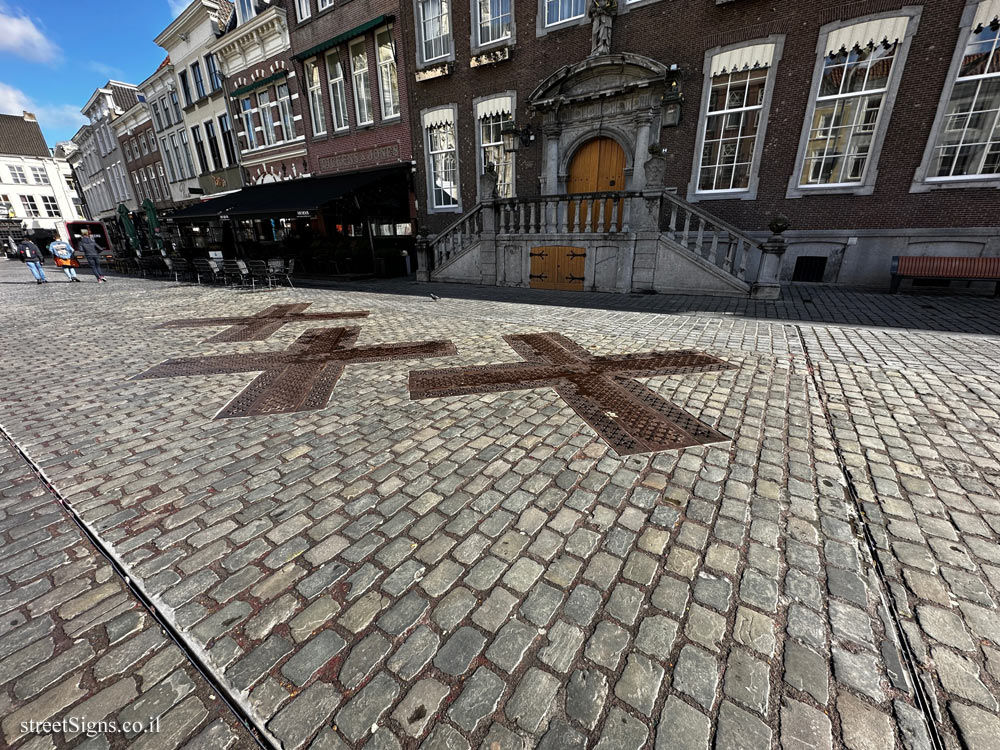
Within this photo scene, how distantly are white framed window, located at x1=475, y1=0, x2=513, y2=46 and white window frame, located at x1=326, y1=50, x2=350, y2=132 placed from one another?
610cm

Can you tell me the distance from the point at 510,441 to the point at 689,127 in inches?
421

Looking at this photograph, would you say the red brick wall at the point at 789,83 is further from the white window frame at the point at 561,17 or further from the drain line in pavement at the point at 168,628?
the drain line in pavement at the point at 168,628

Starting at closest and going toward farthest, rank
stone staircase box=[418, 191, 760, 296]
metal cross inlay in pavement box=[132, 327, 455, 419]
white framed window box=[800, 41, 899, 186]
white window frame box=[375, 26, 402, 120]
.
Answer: metal cross inlay in pavement box=[132, 327, 455, 419], white framed window box=[800, 41, 899, 186], stone staircase box=[418, 191, 760, 296], white window frame box=[375, 26, 402, 120]

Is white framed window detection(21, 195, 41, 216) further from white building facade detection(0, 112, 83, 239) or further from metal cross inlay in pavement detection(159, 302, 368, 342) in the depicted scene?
metal cross inlay in pavement detection(159, 302, 368, 342)

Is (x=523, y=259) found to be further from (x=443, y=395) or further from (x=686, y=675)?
(x=686, y=675)

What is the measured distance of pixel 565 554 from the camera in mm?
2039

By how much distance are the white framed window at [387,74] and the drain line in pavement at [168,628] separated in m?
16.0

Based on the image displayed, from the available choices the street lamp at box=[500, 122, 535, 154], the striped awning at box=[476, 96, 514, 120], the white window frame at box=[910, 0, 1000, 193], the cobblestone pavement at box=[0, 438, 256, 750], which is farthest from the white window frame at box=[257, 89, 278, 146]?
the white window frame at box=[910, 0, 1000, 193]

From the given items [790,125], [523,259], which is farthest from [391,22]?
[790,125]

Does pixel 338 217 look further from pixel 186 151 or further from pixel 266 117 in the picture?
pixel 186 151

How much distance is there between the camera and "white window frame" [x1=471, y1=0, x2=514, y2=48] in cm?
1181

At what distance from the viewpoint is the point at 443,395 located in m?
4.05

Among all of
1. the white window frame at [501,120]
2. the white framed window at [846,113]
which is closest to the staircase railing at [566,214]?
the white window frame at [501,120]

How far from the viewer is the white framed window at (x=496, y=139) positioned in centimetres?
1245
